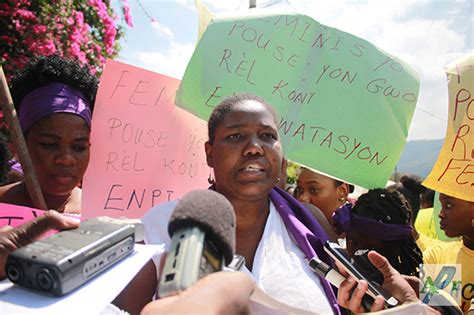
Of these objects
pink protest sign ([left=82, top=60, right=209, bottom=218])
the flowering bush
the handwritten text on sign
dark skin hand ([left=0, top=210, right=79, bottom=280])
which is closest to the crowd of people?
dark skin hand ([left=0, top=210, right=79, bottom=280])

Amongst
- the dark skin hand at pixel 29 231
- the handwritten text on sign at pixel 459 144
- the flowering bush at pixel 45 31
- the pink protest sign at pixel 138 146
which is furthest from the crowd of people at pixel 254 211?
the flowering bush at pixel 45 31

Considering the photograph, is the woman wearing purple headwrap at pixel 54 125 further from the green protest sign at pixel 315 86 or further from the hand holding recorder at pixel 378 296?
the hand holding recorder at pixel 378 296

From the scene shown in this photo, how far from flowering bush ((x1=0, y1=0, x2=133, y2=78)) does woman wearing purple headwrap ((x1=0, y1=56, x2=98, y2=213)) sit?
253 centimetres

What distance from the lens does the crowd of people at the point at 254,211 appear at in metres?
1.48

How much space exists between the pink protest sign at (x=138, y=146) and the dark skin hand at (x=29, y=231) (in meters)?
1.06

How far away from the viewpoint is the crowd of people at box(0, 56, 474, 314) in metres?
1.48

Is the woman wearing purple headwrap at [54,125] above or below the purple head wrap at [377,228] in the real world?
above

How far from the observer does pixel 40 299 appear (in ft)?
2.64

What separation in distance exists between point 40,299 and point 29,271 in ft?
0.20

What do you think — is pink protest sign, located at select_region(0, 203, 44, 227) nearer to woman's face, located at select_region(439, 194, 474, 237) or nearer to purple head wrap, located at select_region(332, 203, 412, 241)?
purple head wrap, located at select_region(332, 203, 412, 241)

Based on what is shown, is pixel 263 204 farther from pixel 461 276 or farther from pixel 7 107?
pixel 461 276

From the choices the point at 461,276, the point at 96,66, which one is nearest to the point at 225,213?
the point at 461,276

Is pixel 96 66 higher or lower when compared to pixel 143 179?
higher

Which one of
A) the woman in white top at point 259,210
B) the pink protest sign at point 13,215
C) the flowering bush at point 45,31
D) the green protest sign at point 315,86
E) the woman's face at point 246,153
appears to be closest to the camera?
the pink protest sign at point 13,215
